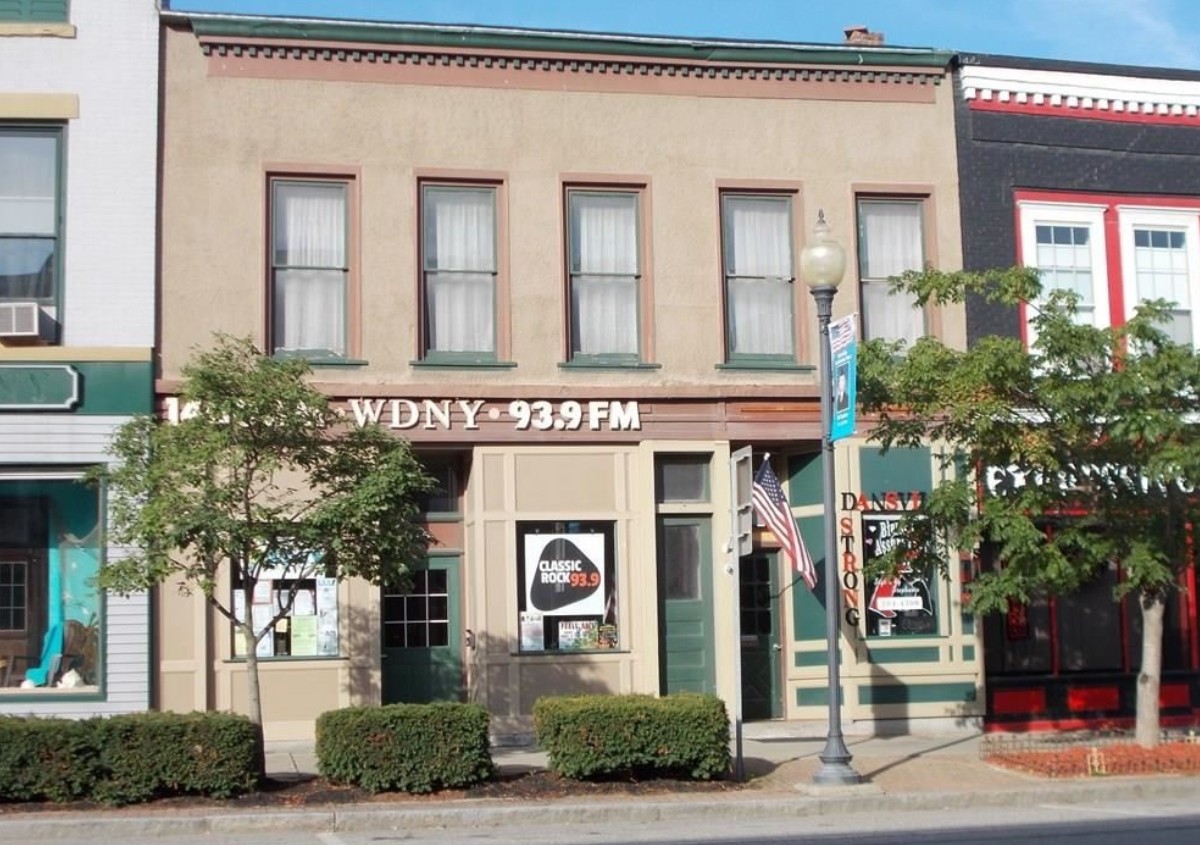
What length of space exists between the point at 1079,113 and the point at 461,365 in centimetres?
878

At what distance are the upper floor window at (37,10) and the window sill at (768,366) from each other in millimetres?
8464

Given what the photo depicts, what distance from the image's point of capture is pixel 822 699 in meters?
18.8

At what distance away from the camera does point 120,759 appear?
42.8 ft

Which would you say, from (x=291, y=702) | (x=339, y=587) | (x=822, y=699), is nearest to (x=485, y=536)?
(x=339, y=587)

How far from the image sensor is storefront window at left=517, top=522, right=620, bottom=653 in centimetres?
1808

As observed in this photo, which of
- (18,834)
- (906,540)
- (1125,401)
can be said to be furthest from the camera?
(906,540)

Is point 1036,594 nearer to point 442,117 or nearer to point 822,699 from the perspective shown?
point 822,699

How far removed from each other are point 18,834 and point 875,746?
30.7ft

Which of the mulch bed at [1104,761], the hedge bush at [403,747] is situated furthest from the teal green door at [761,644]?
the hedge bush at [403,747]

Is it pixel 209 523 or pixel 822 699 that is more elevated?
pixel 209 523

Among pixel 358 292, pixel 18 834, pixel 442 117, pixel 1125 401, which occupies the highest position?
pixel 442 117

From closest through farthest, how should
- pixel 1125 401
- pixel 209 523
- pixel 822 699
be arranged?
pixel 209 523 → pixel 1125 401 → pixel 822 699

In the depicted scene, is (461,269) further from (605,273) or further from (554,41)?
(554,41)

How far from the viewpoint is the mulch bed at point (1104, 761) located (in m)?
15.3
